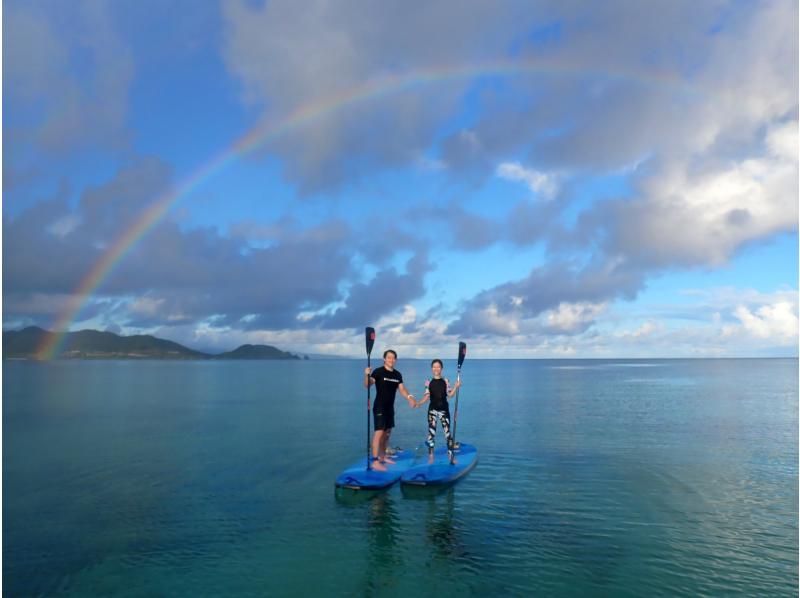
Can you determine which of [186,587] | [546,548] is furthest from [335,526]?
[546,548]

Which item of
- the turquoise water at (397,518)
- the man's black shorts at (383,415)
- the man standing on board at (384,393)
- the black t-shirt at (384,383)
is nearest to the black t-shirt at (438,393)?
the man standing on board at (384,393)

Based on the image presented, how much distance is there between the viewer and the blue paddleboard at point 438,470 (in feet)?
58.3

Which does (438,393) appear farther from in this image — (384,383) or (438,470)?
(438,470)

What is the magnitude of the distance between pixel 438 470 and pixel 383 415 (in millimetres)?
2568

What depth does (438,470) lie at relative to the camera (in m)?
Answer: 18.5

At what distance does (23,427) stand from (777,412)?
55.0 m

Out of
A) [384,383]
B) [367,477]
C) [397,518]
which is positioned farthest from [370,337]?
[397,518]

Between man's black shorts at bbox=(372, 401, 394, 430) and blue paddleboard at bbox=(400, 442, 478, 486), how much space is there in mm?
1663

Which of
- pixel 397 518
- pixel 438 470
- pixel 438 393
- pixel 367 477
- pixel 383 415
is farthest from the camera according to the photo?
pixel 438 393

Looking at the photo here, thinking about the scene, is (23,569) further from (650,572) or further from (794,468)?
(794,468)

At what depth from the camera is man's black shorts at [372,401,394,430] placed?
18672 mm

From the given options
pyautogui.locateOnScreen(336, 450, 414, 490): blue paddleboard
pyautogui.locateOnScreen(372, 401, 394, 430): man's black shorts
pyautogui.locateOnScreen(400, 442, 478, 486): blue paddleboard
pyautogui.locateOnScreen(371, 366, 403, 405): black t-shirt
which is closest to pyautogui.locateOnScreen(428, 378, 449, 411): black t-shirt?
pyautogui.locateOnScreen(371, 366, 403, 405): black t-shirt

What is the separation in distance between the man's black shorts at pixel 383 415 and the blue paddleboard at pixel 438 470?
5.46ft

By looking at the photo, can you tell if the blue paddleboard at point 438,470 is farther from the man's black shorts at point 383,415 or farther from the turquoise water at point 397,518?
the man's black shorts at point 383,415
